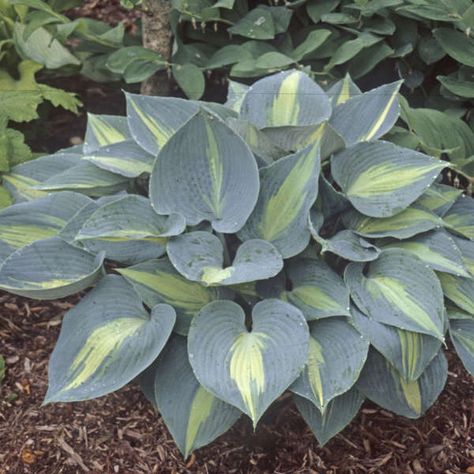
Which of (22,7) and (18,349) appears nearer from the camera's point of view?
(18,349)

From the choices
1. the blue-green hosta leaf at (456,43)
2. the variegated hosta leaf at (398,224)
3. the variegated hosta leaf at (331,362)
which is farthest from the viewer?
the blue-green hosta leaf at (456,43)

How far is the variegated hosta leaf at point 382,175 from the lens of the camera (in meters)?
2.13

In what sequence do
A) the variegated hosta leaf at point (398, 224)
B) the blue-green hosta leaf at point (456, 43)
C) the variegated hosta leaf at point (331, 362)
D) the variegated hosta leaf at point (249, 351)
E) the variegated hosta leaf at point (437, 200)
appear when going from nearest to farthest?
the variegated hosta leaf at point (249, 351) → the variegated hosta leaf at point (331, 362) → the variegated hosta leaf at point (398, 224) → the variegated hosta leaf at point (437, 200) → the blue-green hosta leaf at point (456, 43)

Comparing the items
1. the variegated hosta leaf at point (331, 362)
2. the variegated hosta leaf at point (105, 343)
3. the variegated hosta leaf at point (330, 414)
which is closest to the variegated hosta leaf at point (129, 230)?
the variegated hosta leaf at point (105, 343)

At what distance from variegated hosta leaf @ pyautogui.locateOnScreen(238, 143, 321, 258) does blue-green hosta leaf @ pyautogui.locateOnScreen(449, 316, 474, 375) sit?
503mm

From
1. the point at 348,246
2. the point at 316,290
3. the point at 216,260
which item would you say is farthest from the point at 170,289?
the point at 348,246

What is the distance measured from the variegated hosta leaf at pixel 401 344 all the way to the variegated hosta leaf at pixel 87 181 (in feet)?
2.66

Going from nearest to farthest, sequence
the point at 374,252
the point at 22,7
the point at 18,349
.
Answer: the point at 374,252 < the point at 18,349 < the point at 22,7

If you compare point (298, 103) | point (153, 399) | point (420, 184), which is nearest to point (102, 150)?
point (298, 103)

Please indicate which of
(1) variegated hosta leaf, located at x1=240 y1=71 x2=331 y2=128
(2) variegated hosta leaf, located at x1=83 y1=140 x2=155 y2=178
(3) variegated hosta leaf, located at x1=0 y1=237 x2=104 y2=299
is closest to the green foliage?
(1) variegated hosta leaf, located at x1=240 y1=71 x2=331 y2=128

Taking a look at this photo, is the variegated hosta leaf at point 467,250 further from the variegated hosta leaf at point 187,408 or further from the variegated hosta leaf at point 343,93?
the variegated hosta leaf at point 187,408

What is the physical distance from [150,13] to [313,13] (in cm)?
64

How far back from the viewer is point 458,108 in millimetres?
3008

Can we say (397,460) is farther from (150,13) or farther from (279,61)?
(150,13)
